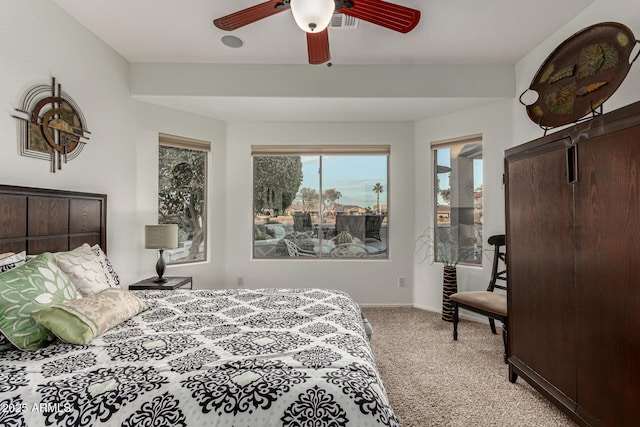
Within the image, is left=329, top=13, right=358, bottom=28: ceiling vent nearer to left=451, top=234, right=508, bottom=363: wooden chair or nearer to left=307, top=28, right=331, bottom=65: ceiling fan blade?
left=307, top=28, right=331, bottom=65: ceiling fan blade

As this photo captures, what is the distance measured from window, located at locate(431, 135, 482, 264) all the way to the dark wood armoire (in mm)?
1496

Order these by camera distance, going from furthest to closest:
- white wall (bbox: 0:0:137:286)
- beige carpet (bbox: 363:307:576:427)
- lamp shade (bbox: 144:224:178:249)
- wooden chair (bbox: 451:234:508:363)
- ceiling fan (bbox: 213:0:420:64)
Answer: lamp shade (bbox: 144:224:178:249)
wooden chair (bbox: 451:234:508:363)
white wall (bbox: 0:0:137:286)
beige carpet (bbox: 363:307:576:427)
ceiling fan (bbox: 213:0:420:64)

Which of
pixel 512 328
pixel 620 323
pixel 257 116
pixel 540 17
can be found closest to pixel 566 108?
pixel 540 17

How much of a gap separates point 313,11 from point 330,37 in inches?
58.7

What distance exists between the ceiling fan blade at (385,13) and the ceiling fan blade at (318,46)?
18 cm

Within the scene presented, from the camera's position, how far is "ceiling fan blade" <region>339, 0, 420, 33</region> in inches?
64.0

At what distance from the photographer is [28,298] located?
1.46 meters

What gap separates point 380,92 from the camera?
335 cm

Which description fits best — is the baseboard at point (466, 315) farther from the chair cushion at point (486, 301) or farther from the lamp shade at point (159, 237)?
the lamp shade at point (159, 237)

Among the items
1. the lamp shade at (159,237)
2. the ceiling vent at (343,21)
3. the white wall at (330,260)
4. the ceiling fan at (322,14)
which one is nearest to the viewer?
the ceiling fan at (322,14)

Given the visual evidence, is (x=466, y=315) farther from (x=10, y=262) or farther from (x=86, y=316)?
(x=10, y=262)

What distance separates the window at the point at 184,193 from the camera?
3.76 metres

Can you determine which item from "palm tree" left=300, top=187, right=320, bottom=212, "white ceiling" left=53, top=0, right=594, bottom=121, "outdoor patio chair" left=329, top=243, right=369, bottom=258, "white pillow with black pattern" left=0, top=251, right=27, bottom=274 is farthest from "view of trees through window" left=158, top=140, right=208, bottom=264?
"white pillow with black pattern" left=0, top=251, right=27, bottom=274

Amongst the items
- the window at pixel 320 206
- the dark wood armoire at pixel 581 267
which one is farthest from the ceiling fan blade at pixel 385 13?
the window at pixel 320 206
